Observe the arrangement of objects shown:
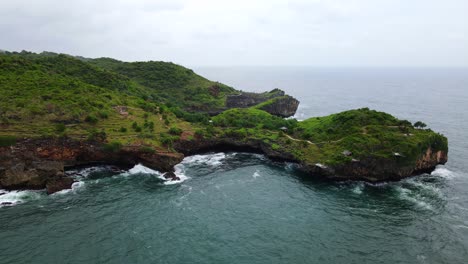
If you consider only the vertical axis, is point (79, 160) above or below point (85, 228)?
above

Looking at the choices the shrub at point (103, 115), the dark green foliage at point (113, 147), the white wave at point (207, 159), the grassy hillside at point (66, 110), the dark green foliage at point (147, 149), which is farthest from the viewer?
→ the shrub at point (103, 115)

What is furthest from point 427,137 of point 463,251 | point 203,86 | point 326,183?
point 203,86

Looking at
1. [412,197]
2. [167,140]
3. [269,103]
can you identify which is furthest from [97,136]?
[269,103]

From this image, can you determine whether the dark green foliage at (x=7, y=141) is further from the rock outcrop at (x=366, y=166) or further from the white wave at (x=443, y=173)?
the white wave at (x=443, y=173)

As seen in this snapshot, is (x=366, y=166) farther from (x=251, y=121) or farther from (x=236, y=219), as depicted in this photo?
(x=251, y=121)

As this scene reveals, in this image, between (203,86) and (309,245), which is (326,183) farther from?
(203,86)

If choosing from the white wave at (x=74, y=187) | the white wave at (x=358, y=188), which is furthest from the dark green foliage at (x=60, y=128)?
the white wave at (x=358, y=188)

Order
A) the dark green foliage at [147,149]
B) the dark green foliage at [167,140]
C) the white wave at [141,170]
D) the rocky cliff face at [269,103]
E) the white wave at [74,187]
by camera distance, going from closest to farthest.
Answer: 1. the white wave at [74,187]
2. the dark green foliage at [147,149]
3. the white wave at [141,170]
4. the dark green foliage at [167,140]
5. the rocky cliff face at [269,103]

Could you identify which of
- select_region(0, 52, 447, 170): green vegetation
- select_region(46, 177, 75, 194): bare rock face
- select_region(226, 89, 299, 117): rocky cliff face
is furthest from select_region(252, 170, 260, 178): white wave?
select_region(226, 89, 299, 117): rocky cliff face
